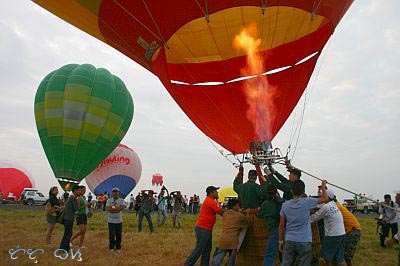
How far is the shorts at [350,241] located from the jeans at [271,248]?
55.3 inches

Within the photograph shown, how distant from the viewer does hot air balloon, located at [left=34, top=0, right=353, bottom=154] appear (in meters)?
7.38

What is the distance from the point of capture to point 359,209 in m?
32.2

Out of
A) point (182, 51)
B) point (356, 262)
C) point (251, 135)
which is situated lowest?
point (356, 262)

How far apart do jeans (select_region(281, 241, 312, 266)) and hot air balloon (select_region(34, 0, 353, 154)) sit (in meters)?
4.36

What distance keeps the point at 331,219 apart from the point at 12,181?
3229 centimetres

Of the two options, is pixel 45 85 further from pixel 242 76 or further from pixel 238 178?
pixel 238 178

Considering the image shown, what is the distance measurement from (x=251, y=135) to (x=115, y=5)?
4.14 metres

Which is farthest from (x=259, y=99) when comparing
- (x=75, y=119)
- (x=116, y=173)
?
(x=116, y=173)

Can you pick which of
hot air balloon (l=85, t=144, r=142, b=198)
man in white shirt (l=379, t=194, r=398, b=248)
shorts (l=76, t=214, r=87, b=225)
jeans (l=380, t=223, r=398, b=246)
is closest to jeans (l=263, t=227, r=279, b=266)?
shorts (l=76, t=214, r=87, b=225)

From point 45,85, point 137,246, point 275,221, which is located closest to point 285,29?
point 275,221

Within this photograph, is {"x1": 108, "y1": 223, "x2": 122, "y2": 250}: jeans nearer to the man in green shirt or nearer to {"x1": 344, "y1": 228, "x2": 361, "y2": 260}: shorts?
the man in green shirt

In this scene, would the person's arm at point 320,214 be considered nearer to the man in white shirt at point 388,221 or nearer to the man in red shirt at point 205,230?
the man in red shirt at point 205,230

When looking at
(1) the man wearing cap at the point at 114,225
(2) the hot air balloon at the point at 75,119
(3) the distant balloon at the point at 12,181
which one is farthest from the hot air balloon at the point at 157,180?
(1) the man wearing cap at the point at 114,225

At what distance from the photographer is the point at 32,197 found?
28.9 meters
